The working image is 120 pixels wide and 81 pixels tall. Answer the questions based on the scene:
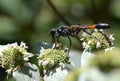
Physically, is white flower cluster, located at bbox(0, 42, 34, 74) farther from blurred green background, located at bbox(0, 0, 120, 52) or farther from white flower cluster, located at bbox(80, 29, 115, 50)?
blurred green background, located at bbox(0, 0, 120, 52)

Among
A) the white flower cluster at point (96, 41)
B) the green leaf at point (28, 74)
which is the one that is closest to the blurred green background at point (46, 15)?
the white flower cluster at point (96, 41)

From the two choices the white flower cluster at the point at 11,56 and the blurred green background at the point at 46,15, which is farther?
the blurred green background at the point at 46,15

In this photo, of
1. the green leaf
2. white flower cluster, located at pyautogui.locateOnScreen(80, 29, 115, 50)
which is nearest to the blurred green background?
white flower cluster, located at pyautogui.locateOnScreen(80, 29, 115, 50)

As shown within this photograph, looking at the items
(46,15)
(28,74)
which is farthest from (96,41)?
(46,15)

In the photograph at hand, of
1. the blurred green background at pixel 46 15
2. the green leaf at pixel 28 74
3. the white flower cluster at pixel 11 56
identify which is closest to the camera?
the green leaf at pixel 28 74

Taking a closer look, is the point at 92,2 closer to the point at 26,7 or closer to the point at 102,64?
the point at 26,7

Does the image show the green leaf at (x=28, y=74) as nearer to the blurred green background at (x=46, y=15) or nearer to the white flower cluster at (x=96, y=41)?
the white flower cluster at (x=96, y=41)

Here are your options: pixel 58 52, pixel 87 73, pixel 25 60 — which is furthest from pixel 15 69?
pixel 87 73

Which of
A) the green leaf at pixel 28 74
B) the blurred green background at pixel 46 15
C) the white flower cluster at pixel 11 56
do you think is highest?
the blurred green background at pixel 46 15
